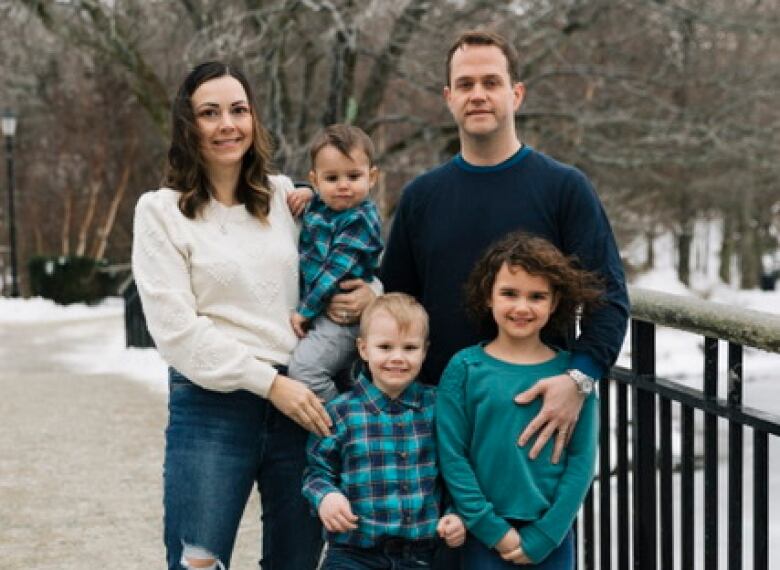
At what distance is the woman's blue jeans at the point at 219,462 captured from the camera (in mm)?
2852

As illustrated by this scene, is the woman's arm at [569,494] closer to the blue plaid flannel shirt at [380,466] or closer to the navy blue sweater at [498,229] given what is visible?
the navy blue sweater at [498,229]

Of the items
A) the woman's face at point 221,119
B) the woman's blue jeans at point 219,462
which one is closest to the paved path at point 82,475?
the woman's blue jeans at point 219,462

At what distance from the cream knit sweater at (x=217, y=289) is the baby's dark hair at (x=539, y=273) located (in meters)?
0.50

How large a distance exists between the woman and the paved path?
209 centimetres

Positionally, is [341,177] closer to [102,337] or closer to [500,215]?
[500,215]

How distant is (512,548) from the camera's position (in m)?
2.67

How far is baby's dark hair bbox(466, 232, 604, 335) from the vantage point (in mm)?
2621

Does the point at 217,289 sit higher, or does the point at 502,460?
the point at 217,289

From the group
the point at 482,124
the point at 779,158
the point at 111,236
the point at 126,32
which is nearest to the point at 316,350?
the point at 482,124

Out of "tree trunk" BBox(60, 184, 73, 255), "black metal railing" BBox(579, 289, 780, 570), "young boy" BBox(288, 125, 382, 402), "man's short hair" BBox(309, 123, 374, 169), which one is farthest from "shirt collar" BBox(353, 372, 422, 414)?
"tree trunk" BBox(60, 184, 73, 255)

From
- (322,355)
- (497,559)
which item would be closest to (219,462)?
(322,355)

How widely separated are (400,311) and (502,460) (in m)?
0.43

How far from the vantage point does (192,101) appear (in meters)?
2.88

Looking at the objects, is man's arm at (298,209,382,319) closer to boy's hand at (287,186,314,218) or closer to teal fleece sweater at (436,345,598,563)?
boy's hand at (287,186,314,218)
